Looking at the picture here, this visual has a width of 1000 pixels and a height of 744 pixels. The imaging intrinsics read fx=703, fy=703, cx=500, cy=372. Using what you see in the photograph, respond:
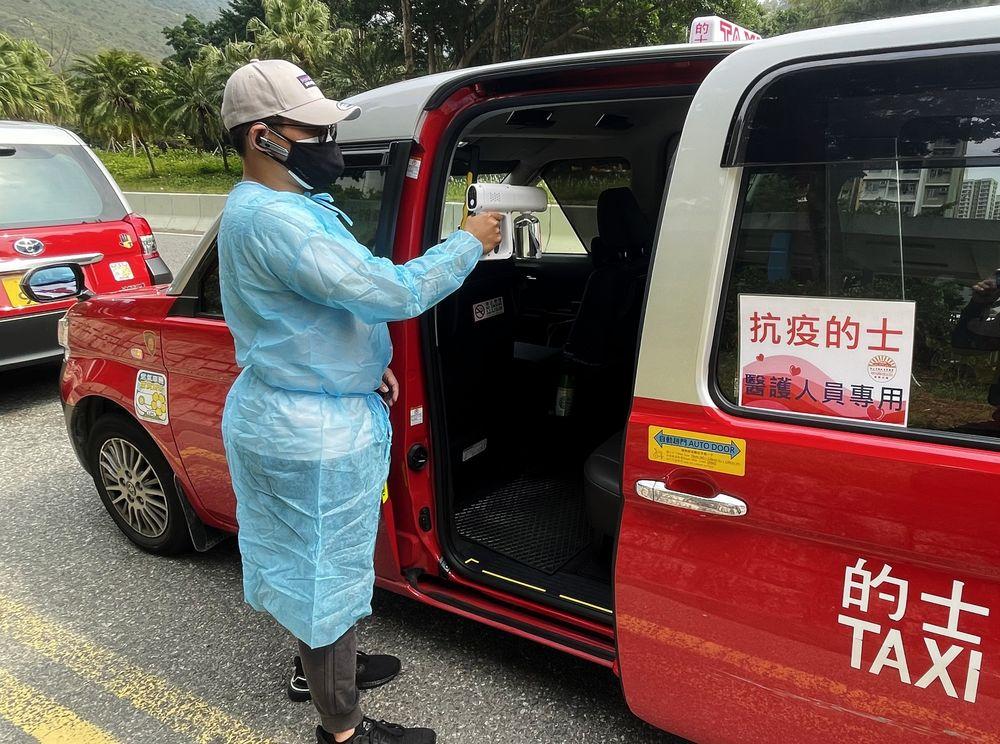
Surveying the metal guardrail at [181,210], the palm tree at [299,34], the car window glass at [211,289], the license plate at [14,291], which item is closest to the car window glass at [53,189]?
the license plate at [14,291]

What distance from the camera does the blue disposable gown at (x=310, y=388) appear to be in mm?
1621

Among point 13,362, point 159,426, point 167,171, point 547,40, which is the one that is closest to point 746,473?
point 159,426

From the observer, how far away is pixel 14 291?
4738 mm

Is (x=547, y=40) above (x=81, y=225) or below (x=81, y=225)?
above

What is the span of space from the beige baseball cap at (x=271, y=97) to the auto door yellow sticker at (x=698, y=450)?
3.62ft

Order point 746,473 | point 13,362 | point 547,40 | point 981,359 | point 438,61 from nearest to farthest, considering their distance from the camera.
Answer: point 981,359, point 746,473, point 13,362, point 547,40, point 438,61

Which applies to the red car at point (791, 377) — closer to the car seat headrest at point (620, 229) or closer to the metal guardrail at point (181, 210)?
the car seat headrest at point (620, 229)

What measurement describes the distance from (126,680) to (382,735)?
1.01m

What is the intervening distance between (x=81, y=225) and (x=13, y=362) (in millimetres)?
1090

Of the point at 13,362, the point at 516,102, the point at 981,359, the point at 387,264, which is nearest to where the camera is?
the point at 981,359

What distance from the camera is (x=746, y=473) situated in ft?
4.91

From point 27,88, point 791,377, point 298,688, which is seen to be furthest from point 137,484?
point 27,88

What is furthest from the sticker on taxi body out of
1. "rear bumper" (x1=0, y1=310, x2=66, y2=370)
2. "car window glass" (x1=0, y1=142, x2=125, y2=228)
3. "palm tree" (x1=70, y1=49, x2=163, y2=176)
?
"palm tree" (x1=70, y1=49, x2=163, y2=176)

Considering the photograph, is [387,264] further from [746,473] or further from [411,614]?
[411,614]
